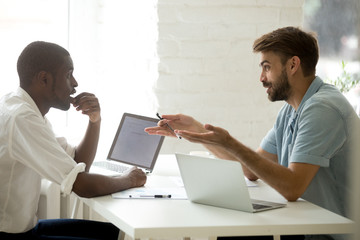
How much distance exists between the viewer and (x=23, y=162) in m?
1.41

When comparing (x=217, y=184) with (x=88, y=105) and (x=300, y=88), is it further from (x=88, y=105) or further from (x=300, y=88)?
(x=88, y=105)

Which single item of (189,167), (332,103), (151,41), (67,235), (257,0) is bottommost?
(67,235)

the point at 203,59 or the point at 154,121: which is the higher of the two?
the point at 203,59

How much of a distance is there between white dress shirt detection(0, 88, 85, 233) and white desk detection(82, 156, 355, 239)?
0.43 feet

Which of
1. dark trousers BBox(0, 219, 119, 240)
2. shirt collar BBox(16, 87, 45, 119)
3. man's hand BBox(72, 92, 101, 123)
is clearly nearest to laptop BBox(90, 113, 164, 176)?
man's hand BBox(72, 92, 101, 123)

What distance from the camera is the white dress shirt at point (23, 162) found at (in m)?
1.39

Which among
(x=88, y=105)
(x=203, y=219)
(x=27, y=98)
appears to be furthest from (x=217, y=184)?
(x=88, y=105)

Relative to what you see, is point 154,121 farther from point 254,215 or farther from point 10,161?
point 254,215

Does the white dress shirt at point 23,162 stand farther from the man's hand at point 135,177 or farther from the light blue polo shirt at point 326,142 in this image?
the light blue polo shirt at point 326,142

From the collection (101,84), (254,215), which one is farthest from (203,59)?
(254,215)

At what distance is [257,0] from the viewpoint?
2.57 meters

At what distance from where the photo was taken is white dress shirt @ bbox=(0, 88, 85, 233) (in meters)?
1.39

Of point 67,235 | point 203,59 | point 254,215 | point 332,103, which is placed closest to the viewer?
point 254,215

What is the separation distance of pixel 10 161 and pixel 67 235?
372 mm
